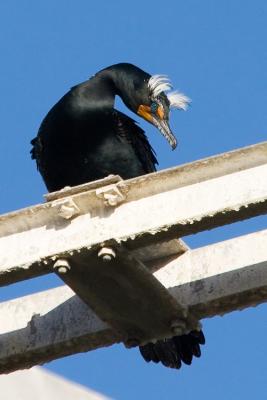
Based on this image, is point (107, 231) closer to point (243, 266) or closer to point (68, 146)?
point (243, 266)

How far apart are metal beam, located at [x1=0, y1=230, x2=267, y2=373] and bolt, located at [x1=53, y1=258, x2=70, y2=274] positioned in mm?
629

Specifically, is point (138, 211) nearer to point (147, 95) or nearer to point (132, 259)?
point (132, 259)

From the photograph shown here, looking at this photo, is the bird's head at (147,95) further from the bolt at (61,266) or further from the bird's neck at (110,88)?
the bolt at (61,266)

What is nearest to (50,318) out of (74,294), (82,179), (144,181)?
(74,294)

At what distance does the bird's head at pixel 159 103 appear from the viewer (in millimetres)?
9775

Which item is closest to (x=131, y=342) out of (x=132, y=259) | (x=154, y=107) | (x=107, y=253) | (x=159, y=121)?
(x=132, y=259)

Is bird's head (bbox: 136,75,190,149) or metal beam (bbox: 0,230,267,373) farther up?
bird's head (bbox: 136,75,190,149)

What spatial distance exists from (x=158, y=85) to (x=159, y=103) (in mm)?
141

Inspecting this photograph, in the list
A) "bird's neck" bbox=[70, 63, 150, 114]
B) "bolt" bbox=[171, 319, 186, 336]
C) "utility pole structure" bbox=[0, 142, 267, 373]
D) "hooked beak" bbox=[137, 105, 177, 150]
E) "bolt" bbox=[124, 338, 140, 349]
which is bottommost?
"bolt" bbox=[124, 338, 140, 349]

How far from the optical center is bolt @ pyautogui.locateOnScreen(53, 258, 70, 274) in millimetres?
6082

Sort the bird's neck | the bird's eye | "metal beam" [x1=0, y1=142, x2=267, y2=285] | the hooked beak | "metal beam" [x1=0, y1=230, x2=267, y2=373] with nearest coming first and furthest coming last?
1. "metal beam" [x1=0, y1=142, x2=267, y2=285]
2. "metal beam" [x1=0, y1=230, x2=267, y2=373]
3. the hooked beak
4. the bird's eye
5. the bird's neck

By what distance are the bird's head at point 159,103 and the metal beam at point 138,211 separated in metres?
3.48

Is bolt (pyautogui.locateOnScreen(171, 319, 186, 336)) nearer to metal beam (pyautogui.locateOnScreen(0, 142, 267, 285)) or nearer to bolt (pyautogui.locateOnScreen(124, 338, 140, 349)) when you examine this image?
bolt (pyautogui.locateOnScreen(124, 338, 140, 349))

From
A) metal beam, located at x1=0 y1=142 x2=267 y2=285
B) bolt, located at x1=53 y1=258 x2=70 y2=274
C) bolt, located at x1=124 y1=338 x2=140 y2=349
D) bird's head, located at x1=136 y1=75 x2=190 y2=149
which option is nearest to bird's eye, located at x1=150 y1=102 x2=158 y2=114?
bird's head, located at x1=136 y1=75 x2=190 y2=149
